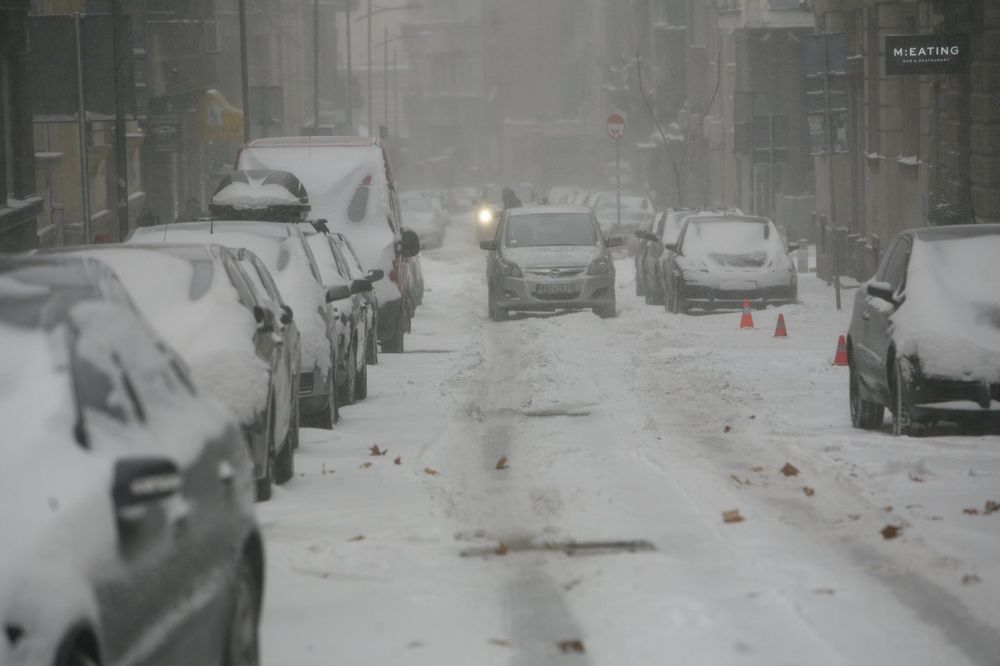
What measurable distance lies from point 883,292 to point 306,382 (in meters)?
4.03

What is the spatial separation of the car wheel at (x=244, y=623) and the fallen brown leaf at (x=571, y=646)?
4.13 feet

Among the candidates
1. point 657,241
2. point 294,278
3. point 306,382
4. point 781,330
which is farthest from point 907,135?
point 306,382

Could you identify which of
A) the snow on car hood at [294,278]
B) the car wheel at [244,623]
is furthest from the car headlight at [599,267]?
the car wheel at [244,623]

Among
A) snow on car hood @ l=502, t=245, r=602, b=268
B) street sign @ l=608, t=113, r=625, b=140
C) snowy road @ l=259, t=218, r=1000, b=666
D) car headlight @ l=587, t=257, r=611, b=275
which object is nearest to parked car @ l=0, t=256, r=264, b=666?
snowy road @ l=259, t=218, r=1000, b=666

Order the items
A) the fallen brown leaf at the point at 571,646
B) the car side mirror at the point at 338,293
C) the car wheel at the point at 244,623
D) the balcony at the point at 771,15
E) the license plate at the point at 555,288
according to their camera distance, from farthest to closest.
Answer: the balcony at the point at 771,15, the license plate at the point at 555,288, the car side mirror at the point at 338,293, the fallen brown leaf at the point at 571,646, the car wheel at the point at 244,623

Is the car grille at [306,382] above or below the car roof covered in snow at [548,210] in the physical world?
below

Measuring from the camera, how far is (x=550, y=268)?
29125 mm

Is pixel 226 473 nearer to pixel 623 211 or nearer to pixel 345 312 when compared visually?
pixel 345 312

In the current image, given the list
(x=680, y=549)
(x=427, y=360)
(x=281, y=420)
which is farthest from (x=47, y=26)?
(x=680, y=549)

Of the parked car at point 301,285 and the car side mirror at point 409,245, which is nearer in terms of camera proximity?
the parked car at point 301,285

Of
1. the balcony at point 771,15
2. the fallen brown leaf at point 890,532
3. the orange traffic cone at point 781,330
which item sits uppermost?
the balcony at point 771,15

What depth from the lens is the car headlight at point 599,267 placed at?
29.3 meters

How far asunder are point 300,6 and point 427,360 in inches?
2755

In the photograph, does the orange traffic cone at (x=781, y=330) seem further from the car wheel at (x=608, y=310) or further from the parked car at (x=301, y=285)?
the parked car at (x=301, y=285)
